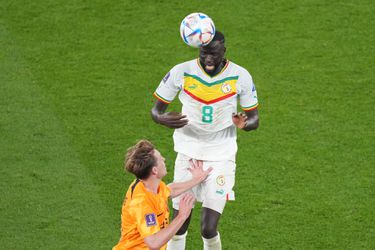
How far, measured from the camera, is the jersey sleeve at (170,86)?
368 inches

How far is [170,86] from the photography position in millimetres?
9391

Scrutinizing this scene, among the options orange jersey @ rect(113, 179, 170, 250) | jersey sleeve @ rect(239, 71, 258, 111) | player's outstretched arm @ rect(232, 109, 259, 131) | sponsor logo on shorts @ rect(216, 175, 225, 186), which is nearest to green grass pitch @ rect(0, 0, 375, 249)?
sponsor logo on shorts @ rect(216, 175, 225, 186)

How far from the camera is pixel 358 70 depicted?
13688mm

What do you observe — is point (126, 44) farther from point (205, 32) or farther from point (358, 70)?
point (205, 32)

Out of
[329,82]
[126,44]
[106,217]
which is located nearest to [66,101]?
[126,44]

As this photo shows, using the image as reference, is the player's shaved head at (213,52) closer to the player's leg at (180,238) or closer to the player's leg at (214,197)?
the player's leg at (214,197)

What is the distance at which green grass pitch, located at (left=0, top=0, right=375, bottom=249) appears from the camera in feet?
34.8

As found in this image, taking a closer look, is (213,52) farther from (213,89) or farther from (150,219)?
(150,219)

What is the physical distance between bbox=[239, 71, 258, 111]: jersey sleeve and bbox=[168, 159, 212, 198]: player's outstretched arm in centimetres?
74

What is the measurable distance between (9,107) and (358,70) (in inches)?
197

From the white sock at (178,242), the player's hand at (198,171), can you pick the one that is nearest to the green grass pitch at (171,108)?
the white sock at (178,242)

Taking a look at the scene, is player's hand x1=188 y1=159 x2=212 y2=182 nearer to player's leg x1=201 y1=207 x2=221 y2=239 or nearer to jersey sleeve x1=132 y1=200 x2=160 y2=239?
player's leg x1=201 y1=207 x2=221 y2=239

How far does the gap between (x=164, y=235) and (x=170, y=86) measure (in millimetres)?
1956

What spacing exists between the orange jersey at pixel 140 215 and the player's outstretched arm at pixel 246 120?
1.17m
